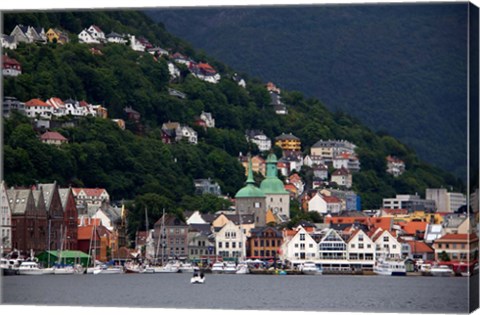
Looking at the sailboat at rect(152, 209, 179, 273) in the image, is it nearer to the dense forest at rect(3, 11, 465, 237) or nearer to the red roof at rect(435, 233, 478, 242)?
the dense forest at rect(3, 11, 465, 237)

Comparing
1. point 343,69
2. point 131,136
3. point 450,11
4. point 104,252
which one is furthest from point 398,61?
point 450,11

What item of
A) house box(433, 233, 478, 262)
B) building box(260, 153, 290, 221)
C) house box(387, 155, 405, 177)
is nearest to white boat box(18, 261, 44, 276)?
house box(433, 233, 478, 262)

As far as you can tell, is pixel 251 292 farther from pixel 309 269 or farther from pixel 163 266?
pixel 163 266

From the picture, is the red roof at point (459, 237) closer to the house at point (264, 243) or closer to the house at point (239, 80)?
the house at point (264, 243)

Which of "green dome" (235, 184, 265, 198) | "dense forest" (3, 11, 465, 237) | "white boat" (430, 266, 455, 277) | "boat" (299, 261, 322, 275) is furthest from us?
"green dome" (235, 184, 265, 198)

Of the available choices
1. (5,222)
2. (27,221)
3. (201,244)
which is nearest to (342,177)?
(201,244)

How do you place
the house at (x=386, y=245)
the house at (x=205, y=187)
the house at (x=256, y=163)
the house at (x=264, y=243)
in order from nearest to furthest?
1. the house at (x=386, y=245)
2. the house at (x=264, y=243)
3. the house at (x=205, y=187)
4. the house at (x=256, y=163)

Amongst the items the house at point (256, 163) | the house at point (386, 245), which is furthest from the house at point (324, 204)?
the house at point (386, 245)
